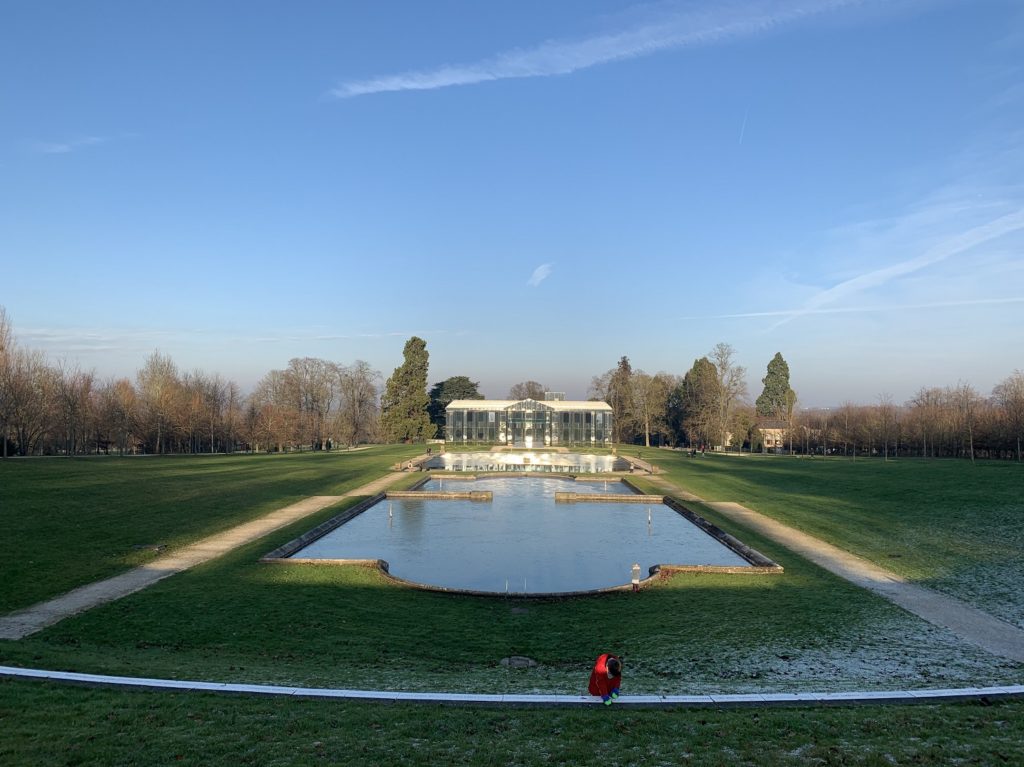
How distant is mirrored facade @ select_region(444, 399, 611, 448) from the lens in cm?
7062

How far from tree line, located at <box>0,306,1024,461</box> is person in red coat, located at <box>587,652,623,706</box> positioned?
4629cm

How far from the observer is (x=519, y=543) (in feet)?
64.0

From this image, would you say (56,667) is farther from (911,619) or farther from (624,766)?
(911,619)

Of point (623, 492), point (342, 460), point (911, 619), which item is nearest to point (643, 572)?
point (911, 619)

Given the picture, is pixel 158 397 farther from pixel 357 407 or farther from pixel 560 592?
pixel 560 592

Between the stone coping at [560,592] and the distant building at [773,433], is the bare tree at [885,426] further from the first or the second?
the stone coping at [560,592]

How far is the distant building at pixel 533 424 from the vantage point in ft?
232

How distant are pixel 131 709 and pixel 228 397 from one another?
65352 millimetres

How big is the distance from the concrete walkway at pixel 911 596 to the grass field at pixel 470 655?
541 mm

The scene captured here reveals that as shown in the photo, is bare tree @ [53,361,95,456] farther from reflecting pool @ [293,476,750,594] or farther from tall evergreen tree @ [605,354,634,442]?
tall evergreen tree @ [605,354,634,442]

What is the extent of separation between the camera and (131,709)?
643cm

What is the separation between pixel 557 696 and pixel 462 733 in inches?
60.5

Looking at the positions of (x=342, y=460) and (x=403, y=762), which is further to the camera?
(x=342, y=460)

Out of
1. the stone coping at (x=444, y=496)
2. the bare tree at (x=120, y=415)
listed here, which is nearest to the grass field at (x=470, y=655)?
the stone coping at (x=444, y=496)
